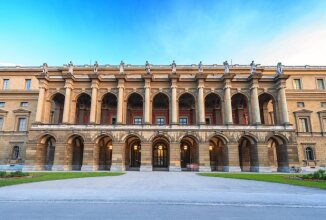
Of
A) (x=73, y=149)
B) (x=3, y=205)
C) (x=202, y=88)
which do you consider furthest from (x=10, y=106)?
(x=3, y=205)

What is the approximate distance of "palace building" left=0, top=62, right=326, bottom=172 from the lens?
97.3ft

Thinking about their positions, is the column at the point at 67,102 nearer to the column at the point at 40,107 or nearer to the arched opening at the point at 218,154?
the column at the point at 40,107

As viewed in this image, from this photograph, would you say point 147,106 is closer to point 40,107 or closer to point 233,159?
point 233,159

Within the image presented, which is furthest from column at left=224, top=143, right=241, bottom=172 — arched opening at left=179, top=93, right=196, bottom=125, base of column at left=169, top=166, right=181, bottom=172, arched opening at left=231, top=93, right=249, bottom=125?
arched opening at left=179, top=93, right=196, bottom=125

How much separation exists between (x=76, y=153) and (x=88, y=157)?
15.0 feet

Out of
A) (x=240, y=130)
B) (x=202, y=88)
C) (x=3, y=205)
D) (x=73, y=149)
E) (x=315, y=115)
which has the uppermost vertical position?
(x=202, y=88)

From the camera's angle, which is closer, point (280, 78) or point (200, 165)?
point (200, 165)

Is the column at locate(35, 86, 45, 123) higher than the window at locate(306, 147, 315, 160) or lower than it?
higher

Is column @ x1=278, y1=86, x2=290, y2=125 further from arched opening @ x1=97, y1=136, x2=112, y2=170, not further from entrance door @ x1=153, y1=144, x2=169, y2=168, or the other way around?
arched opening @ x1=97, y1=136, x2=112, y2=170

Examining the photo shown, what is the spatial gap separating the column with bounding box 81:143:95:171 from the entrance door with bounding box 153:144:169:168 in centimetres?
1059

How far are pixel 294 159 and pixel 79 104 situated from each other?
35.4m

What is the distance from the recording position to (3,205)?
7.35 m

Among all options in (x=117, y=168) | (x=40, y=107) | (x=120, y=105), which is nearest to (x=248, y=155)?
(x=117, y=168)

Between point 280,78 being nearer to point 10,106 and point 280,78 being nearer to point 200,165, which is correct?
point 200,165
